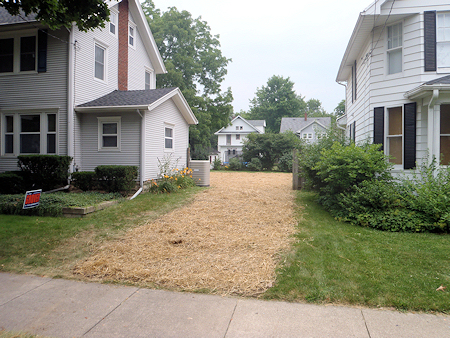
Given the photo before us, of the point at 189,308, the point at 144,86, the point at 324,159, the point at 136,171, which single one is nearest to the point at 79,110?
the point at 136,171

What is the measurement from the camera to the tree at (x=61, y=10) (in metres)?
6.23

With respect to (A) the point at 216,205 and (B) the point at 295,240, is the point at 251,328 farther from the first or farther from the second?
(A) the point at 216,205

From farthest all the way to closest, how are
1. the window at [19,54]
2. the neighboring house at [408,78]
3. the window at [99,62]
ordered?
the window at [99,62] → the window at [19,54] → the neighboring house at [408,78]

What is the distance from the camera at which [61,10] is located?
6422 millimetres

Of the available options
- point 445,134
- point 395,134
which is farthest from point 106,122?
point 445,134

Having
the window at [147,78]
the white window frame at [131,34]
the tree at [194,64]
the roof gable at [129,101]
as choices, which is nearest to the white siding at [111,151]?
the roof gable at [129,101]

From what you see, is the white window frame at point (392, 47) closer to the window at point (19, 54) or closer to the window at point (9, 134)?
A: the window at point (19, 54)

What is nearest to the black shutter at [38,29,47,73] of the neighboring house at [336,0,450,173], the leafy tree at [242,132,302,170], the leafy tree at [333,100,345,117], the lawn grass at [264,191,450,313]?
the neighboring house at [336,0,450,173]

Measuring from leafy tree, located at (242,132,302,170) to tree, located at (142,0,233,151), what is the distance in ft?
10.7

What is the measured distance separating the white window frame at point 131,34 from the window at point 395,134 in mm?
11443

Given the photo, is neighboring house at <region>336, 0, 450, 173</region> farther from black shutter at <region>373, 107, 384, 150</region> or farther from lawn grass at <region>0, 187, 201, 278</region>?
lawn grass at <region>0, 187, 201, 278</region>

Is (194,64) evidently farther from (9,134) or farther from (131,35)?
(9,134)

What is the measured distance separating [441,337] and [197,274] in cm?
272

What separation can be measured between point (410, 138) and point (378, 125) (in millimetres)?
1051
